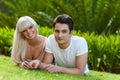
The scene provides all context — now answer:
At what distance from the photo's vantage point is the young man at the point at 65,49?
21.4 ft

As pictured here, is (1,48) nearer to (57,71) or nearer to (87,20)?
(87,20)

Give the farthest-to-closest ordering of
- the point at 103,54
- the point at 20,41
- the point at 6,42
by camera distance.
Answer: the point at 6,42
the point at 103,54
the point at 20,41

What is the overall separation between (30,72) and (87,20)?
6.40m

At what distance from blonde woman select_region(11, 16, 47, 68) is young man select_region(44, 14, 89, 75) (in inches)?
12.5

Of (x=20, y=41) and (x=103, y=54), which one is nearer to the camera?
(x=20, y=41)

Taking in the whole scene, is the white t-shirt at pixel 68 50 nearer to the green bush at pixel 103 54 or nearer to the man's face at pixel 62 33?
the man's face at pixel 62 33

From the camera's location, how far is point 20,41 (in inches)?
277

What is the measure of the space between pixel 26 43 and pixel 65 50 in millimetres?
762

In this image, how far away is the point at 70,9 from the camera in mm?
12930

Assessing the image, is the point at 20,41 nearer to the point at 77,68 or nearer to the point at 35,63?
the point at 35,63

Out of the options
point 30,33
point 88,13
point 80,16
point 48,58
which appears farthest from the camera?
point 80,16

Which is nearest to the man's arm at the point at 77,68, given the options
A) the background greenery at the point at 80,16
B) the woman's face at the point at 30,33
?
the woman's face at the point at 30,33

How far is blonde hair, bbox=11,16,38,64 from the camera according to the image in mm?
6785

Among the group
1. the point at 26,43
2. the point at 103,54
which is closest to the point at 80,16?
the point at 103,54
